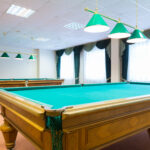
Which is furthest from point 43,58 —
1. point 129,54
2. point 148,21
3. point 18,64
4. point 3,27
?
point 148,21

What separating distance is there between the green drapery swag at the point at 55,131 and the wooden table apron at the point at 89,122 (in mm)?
27

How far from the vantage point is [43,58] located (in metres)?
8.57

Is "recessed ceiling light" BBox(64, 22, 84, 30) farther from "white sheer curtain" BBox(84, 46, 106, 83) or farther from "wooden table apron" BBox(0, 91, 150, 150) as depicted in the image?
"wooden table apron" BBox(0, 91, 150, 150)

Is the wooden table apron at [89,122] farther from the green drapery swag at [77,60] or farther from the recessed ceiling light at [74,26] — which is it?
the green drapery swag at [77,60]

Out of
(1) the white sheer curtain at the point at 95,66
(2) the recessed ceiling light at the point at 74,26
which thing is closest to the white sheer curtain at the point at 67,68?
(1) the white sheer curtain at the point at 95,66

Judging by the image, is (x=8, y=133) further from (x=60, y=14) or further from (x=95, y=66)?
(x=95, y=66)

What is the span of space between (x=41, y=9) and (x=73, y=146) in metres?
3.10

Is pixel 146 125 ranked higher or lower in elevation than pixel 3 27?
lower

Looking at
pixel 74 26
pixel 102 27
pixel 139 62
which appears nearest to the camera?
pixel 102 27

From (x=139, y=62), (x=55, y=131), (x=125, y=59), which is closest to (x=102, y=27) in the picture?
(x=55, y=131)

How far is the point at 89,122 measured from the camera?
97cm

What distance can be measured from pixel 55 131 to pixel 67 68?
7.40m

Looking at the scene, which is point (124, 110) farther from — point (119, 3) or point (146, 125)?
point (119, 3)

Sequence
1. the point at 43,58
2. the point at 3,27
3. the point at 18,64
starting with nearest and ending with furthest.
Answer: the point at 3,27 < the point at 18,64 < the point at 43,58
